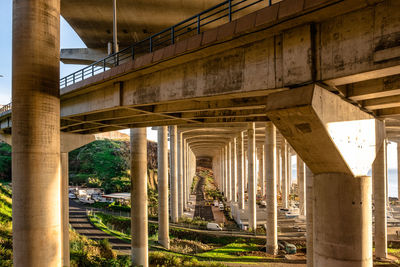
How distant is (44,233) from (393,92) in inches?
445

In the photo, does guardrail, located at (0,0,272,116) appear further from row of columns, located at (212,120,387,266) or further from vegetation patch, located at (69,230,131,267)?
vegetation patch, located at (69,230,131,267)

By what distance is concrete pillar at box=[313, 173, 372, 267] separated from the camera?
816 centimetres

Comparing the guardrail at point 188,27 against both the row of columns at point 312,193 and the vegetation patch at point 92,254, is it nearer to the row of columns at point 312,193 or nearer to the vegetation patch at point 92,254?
the row of columns at point 312,193

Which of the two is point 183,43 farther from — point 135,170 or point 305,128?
point 135,170

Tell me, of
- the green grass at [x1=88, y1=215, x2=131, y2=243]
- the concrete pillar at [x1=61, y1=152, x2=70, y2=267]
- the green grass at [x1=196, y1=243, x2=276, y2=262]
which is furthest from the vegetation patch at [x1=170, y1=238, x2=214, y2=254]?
the concrete pillar at [x1=61, y1=152, x2=70, y2=267]

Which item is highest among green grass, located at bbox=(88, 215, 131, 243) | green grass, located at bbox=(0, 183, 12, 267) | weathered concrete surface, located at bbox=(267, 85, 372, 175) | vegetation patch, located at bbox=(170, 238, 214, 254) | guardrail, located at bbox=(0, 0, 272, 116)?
guardrail, located at bbox=(0, 0, 272, 116)

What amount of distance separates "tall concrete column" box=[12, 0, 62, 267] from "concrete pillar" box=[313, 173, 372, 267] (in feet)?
28.5

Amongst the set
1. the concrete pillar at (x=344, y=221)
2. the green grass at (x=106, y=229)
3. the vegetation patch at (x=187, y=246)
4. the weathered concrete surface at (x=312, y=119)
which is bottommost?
the vegetation patch at (x=187, y=246)

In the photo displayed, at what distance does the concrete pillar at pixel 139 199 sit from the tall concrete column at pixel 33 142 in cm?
1122

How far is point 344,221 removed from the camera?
8227 millimetres

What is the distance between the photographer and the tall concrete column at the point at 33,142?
9273mm

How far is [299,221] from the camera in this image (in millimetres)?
41500

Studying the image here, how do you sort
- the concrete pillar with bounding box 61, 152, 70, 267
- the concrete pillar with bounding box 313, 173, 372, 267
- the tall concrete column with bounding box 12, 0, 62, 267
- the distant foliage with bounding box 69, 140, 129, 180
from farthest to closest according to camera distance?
the distant foliage with bounding box 69, 140, 129, 180, the concrete pillar with bounding box 61, 152, 70, 267, the tall concrete column with bounding box 12, 0, 62, 267, the concrete pillar with bounding box 313, 173, 372, 267

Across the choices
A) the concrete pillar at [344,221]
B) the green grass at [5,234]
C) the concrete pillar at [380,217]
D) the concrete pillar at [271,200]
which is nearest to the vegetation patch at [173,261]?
the concrete pillar at [271,200]
